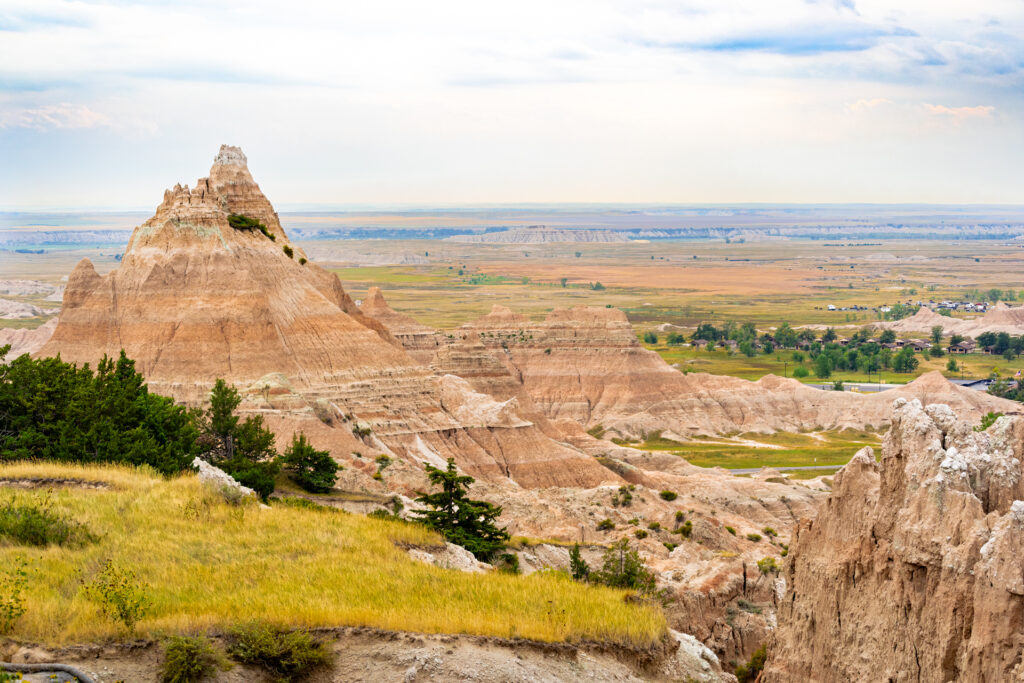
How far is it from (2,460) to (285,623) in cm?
2087

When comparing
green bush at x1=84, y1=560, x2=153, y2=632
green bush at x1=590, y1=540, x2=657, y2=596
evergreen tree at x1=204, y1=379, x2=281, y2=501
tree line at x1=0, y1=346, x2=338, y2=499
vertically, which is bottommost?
green bush at x1=590, y1=540, x2=657, y2=596

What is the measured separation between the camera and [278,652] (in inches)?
768

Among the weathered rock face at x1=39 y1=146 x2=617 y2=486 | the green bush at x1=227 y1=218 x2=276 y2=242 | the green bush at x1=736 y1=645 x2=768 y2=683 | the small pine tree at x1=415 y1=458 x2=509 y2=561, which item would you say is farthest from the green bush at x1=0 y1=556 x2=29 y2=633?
the green bush at x1=227 y1=218 x2=276 y2=242

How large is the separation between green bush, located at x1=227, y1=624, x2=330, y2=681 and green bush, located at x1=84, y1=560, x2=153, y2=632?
5.38ft

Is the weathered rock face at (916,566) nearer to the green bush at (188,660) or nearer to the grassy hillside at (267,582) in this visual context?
the grassy hillside at (267,582)

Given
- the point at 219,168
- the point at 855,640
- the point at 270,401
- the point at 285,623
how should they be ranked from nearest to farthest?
the point at 285,623
the point at 855,640
the point at 270,401
the point at 219,168

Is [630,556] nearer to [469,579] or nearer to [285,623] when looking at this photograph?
[469,579]

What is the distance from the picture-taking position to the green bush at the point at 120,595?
63.9ft

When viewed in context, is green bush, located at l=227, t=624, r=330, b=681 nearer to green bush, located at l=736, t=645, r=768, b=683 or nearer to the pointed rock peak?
green bush, located at l=736, t=645, r=768, b=683

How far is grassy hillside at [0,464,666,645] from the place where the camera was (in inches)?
806

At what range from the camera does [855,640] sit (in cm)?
2841

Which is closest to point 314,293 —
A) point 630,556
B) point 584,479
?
point 584,479

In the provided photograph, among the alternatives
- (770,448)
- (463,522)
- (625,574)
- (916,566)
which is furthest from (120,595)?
(770,448)

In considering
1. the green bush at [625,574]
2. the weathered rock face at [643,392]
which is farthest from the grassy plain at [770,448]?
the green bush at [625,574]
